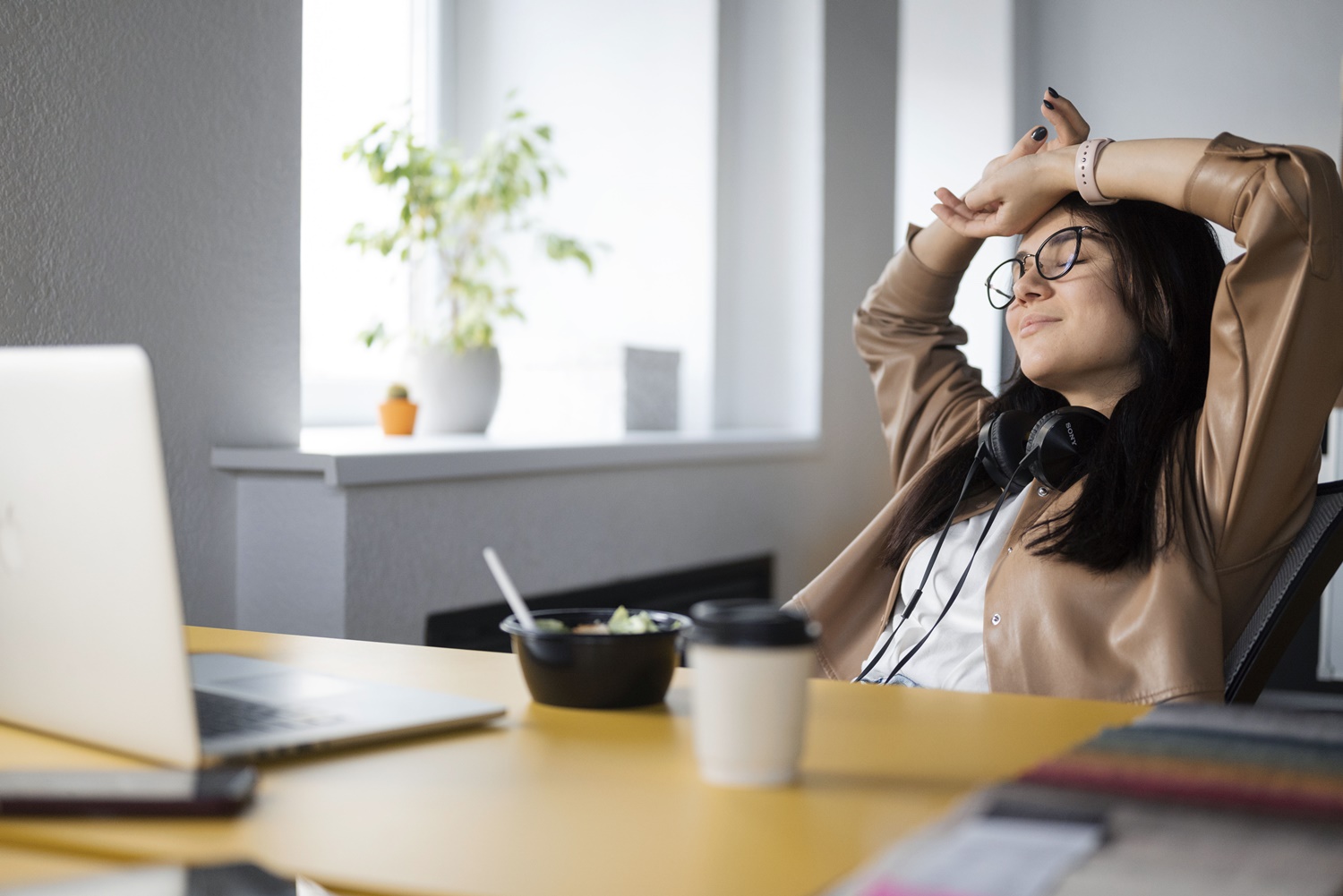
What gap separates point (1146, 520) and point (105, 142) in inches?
53.7

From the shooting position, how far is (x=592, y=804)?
62cm

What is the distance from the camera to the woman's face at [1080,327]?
1404mm

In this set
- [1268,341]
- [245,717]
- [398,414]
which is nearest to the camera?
[245,717]

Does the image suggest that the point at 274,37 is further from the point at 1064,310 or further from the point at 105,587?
the point at 105,587

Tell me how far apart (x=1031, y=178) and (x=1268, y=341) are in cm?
35

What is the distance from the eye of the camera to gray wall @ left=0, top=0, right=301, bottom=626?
1527 millimetres

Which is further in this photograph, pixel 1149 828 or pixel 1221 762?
pixel 1221 762

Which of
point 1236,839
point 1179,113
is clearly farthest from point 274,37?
point 1179,113

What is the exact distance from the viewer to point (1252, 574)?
1.28m

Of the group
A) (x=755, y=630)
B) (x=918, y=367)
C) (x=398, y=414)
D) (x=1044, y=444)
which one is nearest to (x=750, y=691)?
(x=755, y=630)

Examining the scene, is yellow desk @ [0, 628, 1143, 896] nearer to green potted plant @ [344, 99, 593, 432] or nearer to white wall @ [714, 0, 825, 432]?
green potted plant @ [344, 99, 593, 432]

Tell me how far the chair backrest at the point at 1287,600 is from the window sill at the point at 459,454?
3.77 feet

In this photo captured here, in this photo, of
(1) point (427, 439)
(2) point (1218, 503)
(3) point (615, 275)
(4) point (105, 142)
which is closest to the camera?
(2) point (1218, 503)

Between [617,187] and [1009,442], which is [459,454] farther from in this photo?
[617,187]
